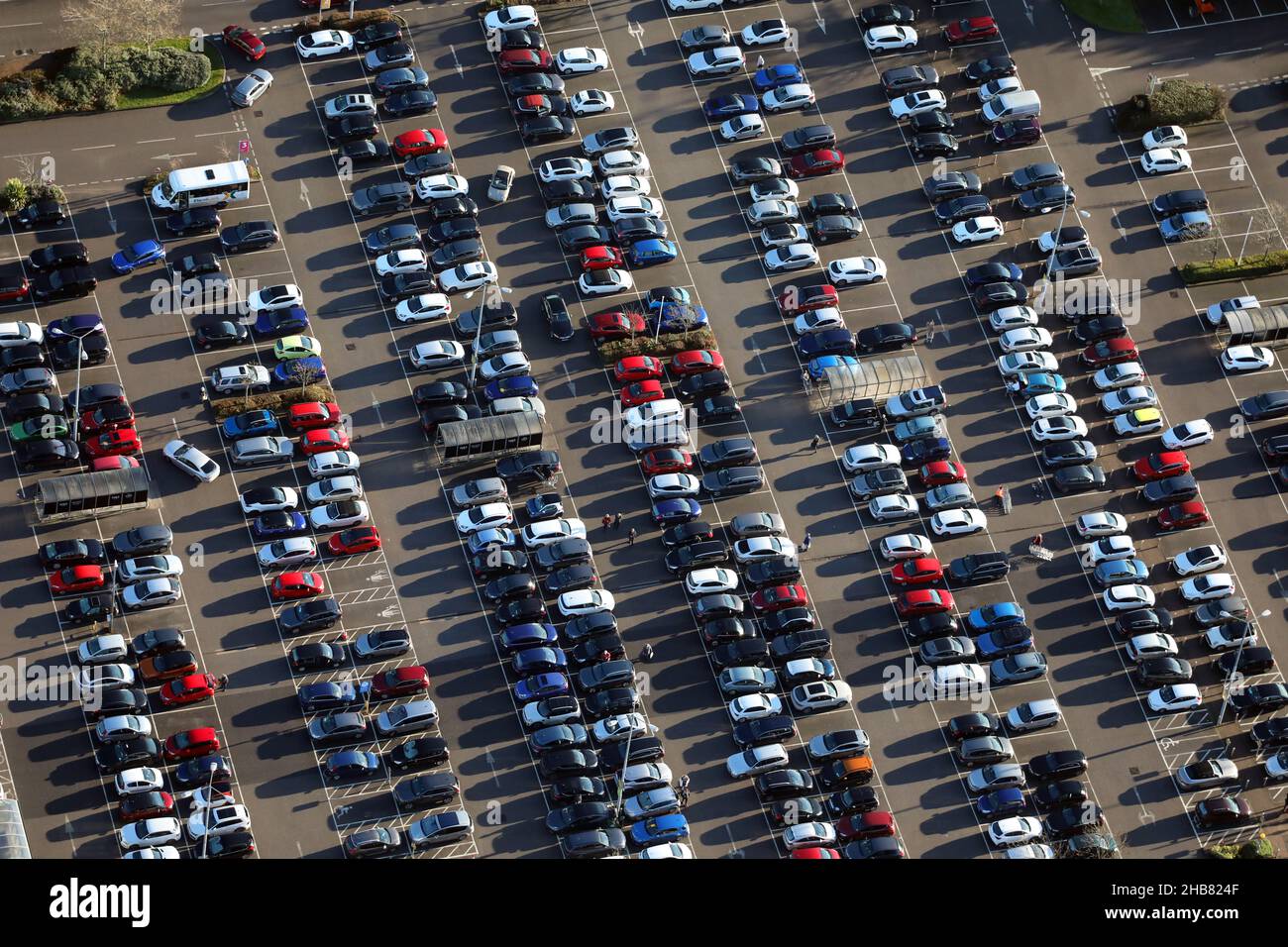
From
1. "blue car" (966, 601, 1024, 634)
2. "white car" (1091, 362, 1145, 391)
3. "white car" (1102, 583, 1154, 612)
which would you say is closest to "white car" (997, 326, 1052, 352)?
"white car" (1091, 362, 1145, 391)

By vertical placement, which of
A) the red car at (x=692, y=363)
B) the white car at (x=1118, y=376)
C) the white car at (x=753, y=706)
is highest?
the red car at (x=692, y=363)

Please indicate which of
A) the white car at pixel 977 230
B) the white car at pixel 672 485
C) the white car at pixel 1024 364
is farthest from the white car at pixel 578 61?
the white car at pixel 1024 364

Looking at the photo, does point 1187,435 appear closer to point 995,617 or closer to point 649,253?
point 995,617

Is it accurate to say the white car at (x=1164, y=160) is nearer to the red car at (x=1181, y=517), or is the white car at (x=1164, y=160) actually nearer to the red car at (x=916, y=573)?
the red car at (x=1181, y=517)

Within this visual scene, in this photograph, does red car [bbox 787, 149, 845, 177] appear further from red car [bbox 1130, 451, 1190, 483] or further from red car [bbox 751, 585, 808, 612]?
red car [bbox 751, 585, 808, 612]

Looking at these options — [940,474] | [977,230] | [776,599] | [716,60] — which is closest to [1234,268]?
[977,230]
